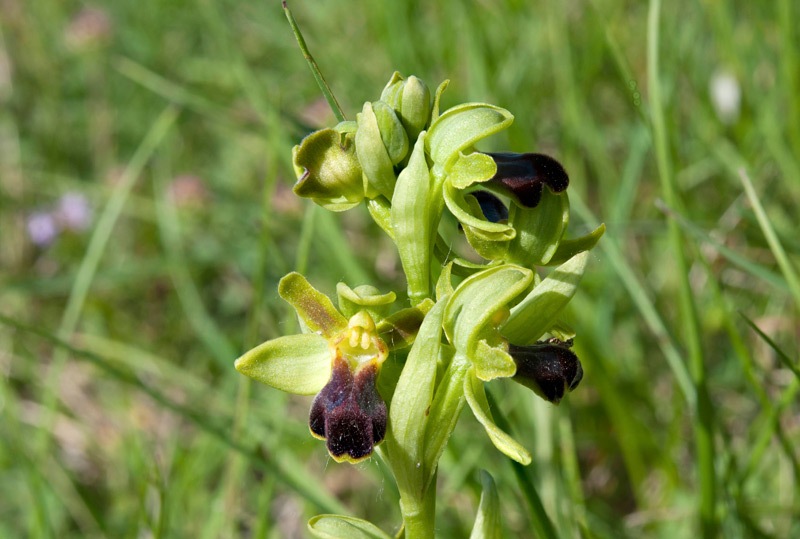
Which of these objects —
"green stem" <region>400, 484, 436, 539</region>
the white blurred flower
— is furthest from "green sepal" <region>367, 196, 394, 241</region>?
the white blurred flower

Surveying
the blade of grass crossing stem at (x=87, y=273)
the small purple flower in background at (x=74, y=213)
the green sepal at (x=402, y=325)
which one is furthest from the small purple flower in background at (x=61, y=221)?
the green sepal at (x=402, y=325)

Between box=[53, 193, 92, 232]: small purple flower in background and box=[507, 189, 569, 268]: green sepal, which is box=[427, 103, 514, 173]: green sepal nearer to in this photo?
box=[507, 189, 569, 268]: green sepal

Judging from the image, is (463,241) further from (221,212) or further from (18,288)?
(18,288)

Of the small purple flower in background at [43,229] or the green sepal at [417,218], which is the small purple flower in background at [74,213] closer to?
the small purple flower in background at [43,229]

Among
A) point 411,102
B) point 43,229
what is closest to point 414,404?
point 411,102

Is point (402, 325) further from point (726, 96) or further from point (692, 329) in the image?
point (726, 96)

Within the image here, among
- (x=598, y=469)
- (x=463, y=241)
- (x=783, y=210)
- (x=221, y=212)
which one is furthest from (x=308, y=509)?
(x=783, y=210)
